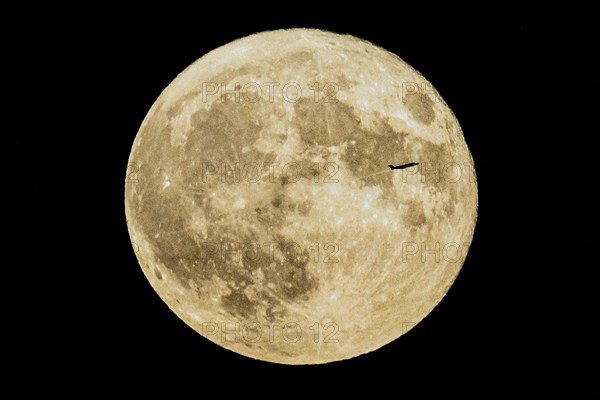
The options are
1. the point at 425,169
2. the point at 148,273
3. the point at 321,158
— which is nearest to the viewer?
the point at 321,158

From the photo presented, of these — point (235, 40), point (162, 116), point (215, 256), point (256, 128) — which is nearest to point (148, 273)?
point (215, 256)

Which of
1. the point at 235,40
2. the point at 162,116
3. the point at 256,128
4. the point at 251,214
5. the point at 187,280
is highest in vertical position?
the point at 235,40

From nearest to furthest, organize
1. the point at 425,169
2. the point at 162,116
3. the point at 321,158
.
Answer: the point at 321,158 → the point at 425,169 → the point at 162,116

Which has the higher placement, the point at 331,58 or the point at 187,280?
the point at 331,58

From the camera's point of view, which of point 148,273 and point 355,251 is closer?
point 355,251

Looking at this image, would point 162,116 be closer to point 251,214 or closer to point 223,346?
point 251,214

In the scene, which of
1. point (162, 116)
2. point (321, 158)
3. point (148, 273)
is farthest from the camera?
point (148, 273)

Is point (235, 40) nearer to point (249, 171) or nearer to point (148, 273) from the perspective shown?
point (249, 171)

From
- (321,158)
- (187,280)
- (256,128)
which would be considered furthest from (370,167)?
(187,280)

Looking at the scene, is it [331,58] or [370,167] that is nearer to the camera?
[370,167]
